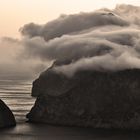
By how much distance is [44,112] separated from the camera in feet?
524

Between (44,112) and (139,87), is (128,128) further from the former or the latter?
(44,112)

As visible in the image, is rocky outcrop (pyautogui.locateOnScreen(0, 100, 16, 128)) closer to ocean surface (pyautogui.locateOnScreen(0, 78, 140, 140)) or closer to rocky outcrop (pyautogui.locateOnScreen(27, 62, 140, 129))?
ocean surface (pyautogui.locateOnScreen(0, 78, 140, 140))

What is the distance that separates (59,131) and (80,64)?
2971 cm

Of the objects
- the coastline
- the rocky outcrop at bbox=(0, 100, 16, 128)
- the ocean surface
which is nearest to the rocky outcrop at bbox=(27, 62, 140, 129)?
the ocean surface

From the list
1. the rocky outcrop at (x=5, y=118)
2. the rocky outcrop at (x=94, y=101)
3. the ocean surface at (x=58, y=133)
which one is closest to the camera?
the ocean surface at (x=58, y=133)

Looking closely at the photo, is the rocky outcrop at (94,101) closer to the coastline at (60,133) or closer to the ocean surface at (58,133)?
the ocean surface at (58,133)

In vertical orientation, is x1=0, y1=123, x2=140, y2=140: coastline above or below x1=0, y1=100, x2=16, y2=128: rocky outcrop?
below

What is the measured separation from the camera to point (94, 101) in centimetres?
15725

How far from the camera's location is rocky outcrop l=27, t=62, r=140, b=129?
151500 millimetres

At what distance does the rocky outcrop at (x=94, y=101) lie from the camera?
15150 cm

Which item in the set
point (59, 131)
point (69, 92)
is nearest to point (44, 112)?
point (69, 92)

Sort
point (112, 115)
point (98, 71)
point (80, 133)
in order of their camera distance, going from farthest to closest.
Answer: point (98, 71)
point (112, 115)
point (80, 133)

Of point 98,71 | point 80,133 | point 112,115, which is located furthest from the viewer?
point 98,71

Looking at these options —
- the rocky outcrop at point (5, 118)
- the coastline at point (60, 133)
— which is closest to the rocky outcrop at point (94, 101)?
the coastline at point (60, 133)
